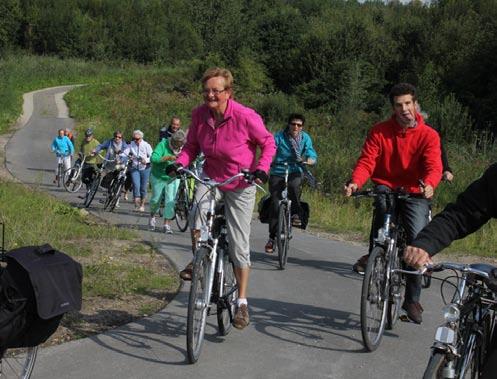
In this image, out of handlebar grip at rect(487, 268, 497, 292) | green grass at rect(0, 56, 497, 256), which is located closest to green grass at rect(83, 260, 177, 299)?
handlebar grip at rect(487, 268, 497, 292)

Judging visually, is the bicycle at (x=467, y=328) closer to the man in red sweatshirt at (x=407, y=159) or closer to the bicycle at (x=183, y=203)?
the man in red sweatshirt at (x=407, y=159)

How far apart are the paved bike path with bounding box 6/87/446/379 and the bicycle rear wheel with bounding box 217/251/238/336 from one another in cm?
13

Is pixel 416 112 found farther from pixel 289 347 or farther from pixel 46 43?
pixel 46 43

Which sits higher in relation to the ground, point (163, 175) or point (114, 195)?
point (163, 175)

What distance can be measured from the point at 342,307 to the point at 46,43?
91929 mm

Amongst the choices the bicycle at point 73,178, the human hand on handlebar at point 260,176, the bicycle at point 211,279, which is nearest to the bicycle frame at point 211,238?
the bicycle at point 211,279

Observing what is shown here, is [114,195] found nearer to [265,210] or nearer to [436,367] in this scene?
[265,210]

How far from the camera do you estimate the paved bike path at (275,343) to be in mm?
5648

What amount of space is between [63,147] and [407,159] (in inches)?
704

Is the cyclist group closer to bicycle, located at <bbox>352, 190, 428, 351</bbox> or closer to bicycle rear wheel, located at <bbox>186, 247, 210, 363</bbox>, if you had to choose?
bicycle, located at <bbox>352, 190, 428, 351</bbox>

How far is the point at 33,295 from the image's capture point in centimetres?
414

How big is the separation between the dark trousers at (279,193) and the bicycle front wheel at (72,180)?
439 inches

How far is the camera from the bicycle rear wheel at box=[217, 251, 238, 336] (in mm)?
6301

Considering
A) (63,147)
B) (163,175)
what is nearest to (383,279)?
(163,175)
